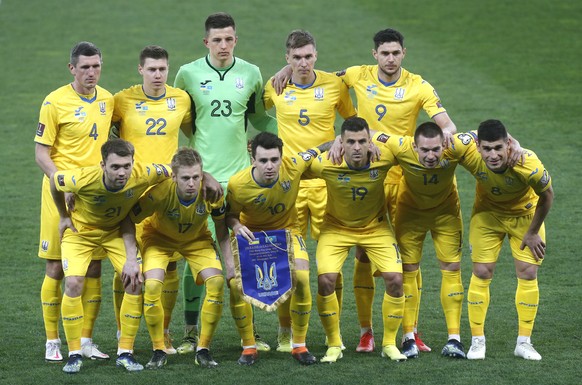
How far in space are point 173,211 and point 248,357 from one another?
4.15 feet

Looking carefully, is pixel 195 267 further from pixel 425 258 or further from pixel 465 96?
pixel 465 96

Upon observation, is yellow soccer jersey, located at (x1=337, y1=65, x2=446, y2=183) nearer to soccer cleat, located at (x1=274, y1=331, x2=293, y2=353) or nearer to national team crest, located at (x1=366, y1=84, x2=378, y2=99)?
national team crest, located at (x1=366, y1=84, x2=378, y2=99)

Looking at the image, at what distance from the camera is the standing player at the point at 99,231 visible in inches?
356

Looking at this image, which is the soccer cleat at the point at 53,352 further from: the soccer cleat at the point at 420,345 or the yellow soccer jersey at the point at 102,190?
the soccer cleat at the point at 420,345

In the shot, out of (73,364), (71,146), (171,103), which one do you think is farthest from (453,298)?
(71,146)

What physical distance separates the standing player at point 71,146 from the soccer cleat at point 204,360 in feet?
2.58

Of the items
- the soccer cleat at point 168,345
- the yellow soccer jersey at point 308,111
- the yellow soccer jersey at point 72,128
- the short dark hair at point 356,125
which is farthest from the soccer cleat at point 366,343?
the yellow soccer jersey at point 72,128

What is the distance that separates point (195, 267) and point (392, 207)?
1.75 m

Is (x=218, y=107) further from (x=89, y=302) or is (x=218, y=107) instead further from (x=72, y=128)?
(x=89, y=302)

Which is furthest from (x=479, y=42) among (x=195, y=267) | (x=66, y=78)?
(x=195, y=267)

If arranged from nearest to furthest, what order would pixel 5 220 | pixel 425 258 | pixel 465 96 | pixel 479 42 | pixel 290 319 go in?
pixel 290 319 < pixel 425 258 < pixel 5 220 < pixel 465 96 < pixel 479 42

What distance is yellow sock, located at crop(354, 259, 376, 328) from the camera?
9.80 metres

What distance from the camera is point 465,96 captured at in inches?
719

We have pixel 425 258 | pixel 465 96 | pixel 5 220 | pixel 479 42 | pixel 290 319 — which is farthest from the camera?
pixel 479 42
